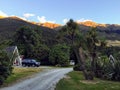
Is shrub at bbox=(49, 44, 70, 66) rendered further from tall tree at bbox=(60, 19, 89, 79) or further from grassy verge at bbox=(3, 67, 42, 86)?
tall tree at bbox=(60, 19, 89, 79)

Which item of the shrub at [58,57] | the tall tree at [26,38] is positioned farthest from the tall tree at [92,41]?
the tall tree at [26,38]

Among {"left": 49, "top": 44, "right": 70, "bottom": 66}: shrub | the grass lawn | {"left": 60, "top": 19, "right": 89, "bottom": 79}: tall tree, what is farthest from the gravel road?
{"left": 49, "top": 44, "right": 70, "bottom": 66}: shrub

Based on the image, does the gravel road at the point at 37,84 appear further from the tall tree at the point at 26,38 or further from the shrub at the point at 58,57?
the tall tree at the point at 26,38

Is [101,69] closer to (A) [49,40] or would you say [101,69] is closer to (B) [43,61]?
(B) [43,61]

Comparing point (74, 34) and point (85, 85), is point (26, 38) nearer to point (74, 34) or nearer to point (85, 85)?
point (74, 34)

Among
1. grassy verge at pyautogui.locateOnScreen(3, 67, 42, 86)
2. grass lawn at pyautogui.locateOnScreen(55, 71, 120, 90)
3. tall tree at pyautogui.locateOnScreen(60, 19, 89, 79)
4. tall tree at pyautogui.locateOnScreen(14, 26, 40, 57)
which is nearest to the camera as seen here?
grass lawn at pyautogui.locateOnScreen(55, 71, 120, 90)

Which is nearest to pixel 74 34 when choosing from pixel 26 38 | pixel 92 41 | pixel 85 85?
pixel 92 41

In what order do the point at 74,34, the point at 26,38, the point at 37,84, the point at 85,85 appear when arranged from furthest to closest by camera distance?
1. the point at 26,38
2. the point at 74,34
3. the point at 37,84
4. the point at 85,85

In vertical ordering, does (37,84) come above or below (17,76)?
below

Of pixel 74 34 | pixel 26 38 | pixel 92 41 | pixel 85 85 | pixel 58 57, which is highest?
pixel 26 38

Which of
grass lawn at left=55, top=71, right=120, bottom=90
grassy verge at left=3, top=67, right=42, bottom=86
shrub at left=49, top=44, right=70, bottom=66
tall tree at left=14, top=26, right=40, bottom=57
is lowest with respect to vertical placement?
grass lawn at left=55, top=71, right=120, bottom=90

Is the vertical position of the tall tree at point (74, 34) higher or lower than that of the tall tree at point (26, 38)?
Result: lower

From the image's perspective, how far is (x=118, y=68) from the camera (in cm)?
4209

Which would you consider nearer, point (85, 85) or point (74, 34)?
point (85, 85)
